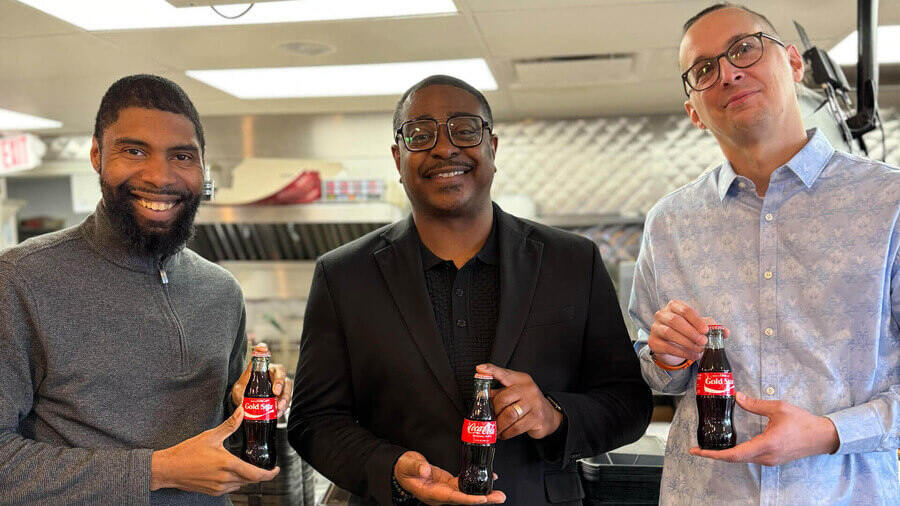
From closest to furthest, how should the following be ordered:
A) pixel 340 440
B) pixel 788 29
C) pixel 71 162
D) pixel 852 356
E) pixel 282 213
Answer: pixel 852 356 → pixel 340 440 → pixel 788 29 → pixel 282 213 → pixel 71 162

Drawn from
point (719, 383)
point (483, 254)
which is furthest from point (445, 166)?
point (719, 383)

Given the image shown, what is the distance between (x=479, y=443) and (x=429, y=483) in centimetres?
14

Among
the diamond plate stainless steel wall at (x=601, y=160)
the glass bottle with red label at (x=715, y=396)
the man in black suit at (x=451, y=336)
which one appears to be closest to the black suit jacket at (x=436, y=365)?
the man in black suit at (x=451, y=336)

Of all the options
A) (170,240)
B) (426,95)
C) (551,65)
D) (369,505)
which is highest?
(551,65)

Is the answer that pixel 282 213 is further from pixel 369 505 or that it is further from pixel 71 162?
pixel 369 505

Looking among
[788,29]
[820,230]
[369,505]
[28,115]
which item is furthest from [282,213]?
[820,230]

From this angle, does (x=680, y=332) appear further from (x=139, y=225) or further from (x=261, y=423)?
(x=139, y=225)

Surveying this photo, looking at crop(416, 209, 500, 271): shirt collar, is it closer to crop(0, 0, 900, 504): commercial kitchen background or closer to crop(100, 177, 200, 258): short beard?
crop(100, 177, 200, 258): short beard

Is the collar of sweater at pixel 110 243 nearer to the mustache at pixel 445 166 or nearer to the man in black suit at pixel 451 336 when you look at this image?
the man in black suit at pixel 451 336

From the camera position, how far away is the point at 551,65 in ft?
13.1

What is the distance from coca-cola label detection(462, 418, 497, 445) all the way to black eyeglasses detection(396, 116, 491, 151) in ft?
2.15

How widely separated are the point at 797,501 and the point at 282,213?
423 centimetres

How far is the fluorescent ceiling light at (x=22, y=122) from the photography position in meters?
5.37

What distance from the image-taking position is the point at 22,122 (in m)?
5.62
